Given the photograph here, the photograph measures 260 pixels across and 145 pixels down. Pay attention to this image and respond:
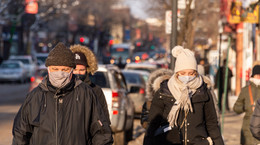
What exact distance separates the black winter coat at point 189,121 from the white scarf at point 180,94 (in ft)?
0.19

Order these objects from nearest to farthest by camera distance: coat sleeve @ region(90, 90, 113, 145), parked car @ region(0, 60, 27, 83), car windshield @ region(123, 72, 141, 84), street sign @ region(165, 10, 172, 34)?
coat sleeve @ region(90, 90, 113, 145) < street sign @ region(165, 10, 172, 34) < car windshield @ region(123, 72, 141, 84) < parked car @ region(0, 60, 27, 83)

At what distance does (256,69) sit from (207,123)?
2.80 m

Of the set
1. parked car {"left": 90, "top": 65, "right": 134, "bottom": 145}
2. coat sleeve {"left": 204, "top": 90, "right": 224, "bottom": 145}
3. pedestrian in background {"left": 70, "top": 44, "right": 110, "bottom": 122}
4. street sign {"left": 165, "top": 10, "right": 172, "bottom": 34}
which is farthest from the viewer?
street sign {"left": 165, "top": 10, "right": 172, "bottom": 34}

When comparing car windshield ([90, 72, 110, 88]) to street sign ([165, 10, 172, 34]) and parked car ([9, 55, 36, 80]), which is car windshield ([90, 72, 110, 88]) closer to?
street sign ([165, 10, 172, 34])

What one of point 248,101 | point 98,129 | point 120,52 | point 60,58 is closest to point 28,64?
point 120,52

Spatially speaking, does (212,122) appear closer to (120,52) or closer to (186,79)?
(186,79)

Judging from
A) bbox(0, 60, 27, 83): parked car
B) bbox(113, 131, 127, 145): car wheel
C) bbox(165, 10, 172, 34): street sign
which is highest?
bbox(165, 10, 172, 34): street sign

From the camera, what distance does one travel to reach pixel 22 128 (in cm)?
462

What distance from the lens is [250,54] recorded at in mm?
21266

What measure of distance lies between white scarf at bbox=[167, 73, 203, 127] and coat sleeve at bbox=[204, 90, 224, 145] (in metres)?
0.21

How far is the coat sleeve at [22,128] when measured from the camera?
15.2ft

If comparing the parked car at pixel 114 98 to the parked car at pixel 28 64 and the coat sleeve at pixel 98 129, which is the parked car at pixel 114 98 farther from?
the parked car at pixel 28 64

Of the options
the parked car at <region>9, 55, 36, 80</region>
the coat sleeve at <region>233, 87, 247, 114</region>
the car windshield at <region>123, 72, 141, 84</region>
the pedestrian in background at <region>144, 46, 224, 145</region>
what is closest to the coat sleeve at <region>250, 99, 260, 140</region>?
the pedestrian in background at <region>144, 46, 224, 145</region>

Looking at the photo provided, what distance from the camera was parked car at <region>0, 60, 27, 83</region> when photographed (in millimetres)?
39062
